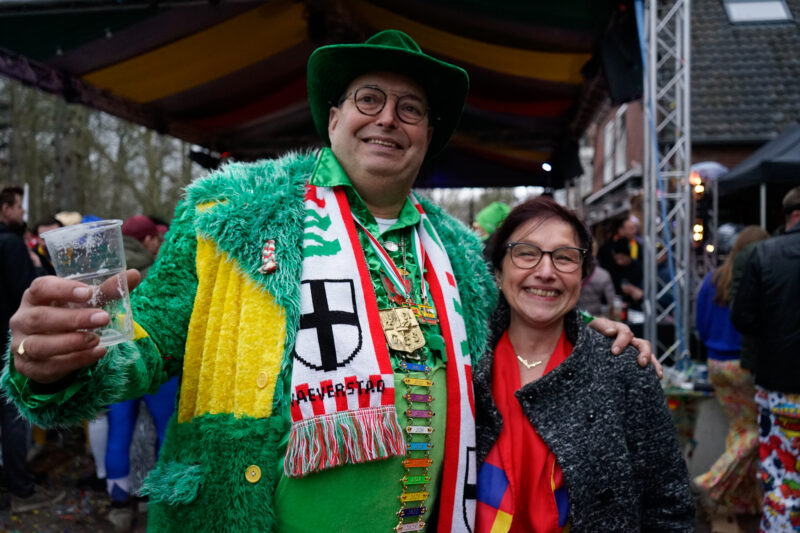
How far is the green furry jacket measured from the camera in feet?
4.18

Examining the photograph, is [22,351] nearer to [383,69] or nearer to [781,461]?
[383,69]

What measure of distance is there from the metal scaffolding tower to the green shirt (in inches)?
130

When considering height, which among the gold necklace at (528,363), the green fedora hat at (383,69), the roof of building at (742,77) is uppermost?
the roof of building at (742,77)

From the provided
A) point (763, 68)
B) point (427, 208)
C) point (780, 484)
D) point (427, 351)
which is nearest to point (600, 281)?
point (780, 484)

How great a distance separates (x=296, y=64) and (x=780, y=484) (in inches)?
226

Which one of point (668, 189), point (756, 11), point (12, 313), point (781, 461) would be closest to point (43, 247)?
point (12, 313)

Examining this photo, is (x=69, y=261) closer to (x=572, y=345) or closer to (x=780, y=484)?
(x=572, y=345)

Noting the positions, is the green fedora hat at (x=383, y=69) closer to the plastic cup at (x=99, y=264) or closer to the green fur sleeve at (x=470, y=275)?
the green fur sleeve at (x=470, y=275)

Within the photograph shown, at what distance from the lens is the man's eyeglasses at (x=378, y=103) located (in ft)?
5.36

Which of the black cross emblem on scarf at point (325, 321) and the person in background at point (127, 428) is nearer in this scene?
the black cross emblem on scarf at point (325, 321)

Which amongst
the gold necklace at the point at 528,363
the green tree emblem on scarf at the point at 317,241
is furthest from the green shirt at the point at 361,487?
the gold necklace at the point at 528,363

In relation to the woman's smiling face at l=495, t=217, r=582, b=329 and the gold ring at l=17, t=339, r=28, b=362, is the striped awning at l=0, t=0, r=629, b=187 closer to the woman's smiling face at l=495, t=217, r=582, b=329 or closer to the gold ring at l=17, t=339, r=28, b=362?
the woman's smiling face at l=495, t=217, r=582, b=329

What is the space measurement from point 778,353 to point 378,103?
2.83 meters

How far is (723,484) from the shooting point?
379 cm
